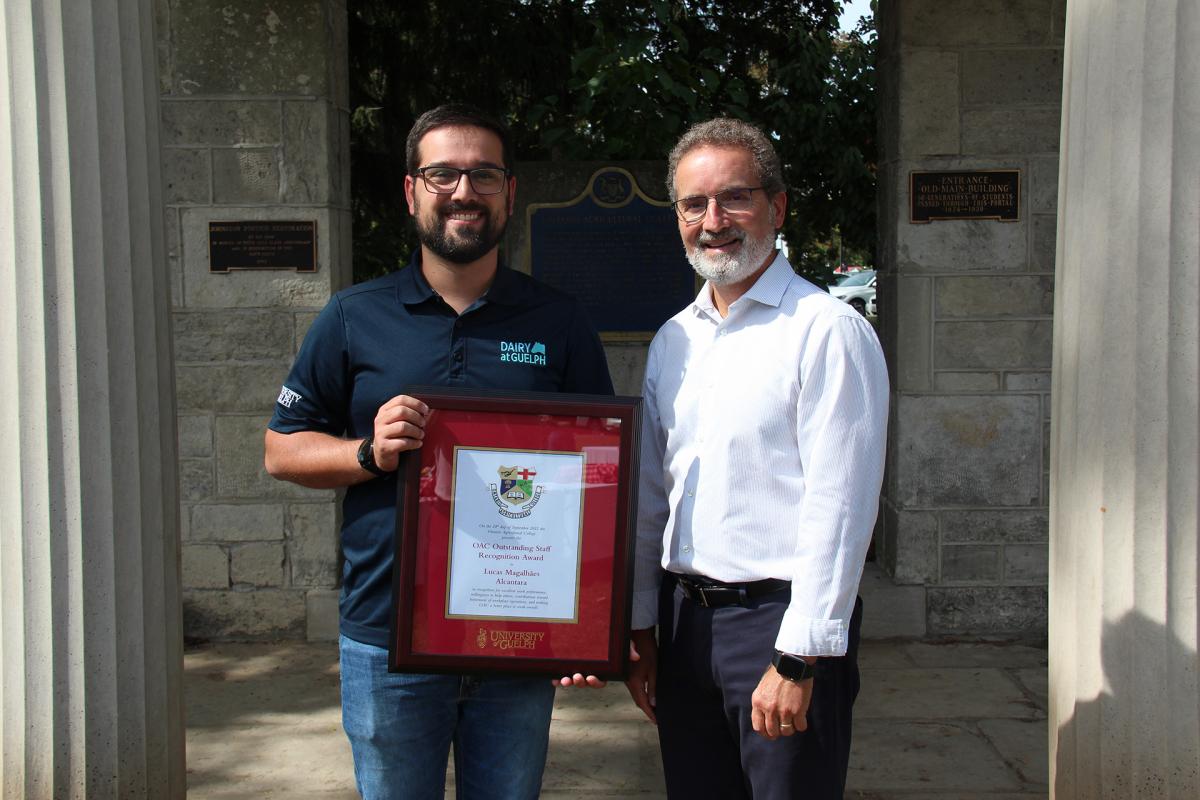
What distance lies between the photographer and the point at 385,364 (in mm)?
2555

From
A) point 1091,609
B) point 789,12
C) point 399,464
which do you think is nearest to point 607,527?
point 399,464

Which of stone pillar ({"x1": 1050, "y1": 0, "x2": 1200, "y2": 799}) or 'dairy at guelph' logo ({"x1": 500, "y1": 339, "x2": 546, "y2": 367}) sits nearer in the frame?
stone pillar ({"x1": 1050, "y1": 0, "x2": 1200, "y2": 799})

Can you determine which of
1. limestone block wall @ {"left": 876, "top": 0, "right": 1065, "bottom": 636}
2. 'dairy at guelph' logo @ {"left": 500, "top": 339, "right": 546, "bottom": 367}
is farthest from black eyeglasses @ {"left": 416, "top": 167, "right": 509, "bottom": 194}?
limestone block wall @ {"left": 876, "top": 0, "right": 1065, "bottom": 636}

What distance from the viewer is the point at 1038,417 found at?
560 cm

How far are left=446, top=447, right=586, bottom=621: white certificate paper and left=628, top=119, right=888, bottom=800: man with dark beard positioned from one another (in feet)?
0.90

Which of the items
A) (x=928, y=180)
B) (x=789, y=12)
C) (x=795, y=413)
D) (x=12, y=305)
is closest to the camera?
(x=795, y=413)

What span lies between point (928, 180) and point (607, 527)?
3.76 metres

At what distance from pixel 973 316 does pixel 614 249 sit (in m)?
1.78

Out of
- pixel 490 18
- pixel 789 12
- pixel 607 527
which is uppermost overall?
pixel 789 12

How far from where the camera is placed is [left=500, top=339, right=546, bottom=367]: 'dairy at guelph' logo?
2.59 m

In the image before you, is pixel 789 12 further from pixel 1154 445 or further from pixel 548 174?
pixel 1154 445

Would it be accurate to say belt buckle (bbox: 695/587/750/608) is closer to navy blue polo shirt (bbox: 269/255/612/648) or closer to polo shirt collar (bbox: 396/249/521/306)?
navy blue polo shirt (bbox: 269/255/612/648)

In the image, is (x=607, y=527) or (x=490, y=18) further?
(x=490, y=18)

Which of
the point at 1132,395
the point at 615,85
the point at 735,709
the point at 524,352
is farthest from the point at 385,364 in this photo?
the point at 615,85
